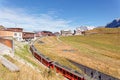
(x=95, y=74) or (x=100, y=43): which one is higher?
(x=100, y=43)

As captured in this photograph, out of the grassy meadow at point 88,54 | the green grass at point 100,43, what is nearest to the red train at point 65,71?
the grassy meadow at point 88,54

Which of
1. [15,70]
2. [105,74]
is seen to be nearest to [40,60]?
[105,74]

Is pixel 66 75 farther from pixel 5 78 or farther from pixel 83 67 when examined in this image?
pixel 5 78

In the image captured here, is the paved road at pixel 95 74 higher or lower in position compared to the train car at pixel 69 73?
lower

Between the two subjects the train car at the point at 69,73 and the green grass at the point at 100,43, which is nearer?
the train car at the point at 69,73

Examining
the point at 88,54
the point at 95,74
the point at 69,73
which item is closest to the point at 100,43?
the point at 88,54

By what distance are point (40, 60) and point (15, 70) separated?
30.3 meters

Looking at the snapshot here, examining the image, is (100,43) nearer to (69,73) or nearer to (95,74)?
(95,74)

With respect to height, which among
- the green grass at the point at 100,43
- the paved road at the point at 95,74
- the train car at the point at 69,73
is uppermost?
the green grass at the point at 100,43

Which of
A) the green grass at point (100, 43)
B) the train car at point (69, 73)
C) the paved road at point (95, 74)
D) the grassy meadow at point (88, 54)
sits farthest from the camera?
the green grass at point (100, 43)

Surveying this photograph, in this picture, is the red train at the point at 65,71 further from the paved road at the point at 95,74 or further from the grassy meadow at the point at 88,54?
the grassy meadow at the point at 88,54

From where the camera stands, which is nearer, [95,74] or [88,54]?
[95,74]

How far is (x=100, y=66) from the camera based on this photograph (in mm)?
41844

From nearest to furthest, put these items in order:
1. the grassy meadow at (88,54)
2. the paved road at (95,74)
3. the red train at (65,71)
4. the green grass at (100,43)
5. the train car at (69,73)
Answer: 1. the train car at (69,73)
2. the red train at (65,71)
3. the paved road at (95,74)
4. the grassy meadow at (88,54)
5. the green grass at (100,43)
